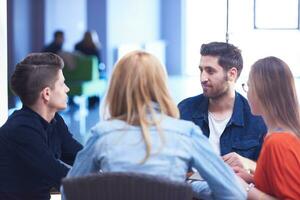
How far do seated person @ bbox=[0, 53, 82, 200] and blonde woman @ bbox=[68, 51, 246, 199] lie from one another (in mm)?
620

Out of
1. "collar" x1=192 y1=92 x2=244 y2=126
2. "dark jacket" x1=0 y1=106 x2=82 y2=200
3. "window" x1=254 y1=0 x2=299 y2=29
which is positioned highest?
"window" x1=254 y1=0 x2=299 y2=29

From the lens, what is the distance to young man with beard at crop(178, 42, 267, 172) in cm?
264

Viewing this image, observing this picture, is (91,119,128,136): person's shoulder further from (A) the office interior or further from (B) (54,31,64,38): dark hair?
(B) (54,31,64,38): dark hair

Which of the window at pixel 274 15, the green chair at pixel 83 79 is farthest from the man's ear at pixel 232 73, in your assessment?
the green chair at pixel 83 79

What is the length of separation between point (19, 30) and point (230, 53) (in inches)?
136

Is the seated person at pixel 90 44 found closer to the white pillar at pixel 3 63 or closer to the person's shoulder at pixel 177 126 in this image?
the white pillar at pixel 3 63

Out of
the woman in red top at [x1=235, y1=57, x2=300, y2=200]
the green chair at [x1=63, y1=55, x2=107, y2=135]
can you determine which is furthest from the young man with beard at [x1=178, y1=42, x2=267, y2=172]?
the green chair at [x1=63, y1=55, x2=107, y2=135]

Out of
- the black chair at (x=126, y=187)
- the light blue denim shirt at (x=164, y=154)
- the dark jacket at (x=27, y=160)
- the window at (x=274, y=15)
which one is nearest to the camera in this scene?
the black chair at (x=126, y=187)

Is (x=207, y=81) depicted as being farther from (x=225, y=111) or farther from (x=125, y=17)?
(x=125, y=17)

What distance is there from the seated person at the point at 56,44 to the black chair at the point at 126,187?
4370mm

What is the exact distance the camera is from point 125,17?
645 cm

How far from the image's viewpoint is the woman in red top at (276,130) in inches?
75.0

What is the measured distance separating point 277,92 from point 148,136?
24.6 inches

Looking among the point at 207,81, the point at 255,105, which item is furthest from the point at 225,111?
the point at 255,105
